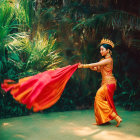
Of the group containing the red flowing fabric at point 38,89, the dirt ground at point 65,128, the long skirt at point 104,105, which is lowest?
the dirt ground at point 65,128

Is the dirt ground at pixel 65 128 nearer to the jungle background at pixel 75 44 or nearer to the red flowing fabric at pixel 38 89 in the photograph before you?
the jungle background at pixel 75 44

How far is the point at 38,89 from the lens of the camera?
3.90 metres

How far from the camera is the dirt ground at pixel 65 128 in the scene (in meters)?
4.14

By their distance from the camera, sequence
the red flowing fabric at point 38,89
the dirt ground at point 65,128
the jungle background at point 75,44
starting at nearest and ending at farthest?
the red flowing fabric at point 38,89, the dirt ground at point 65,128, the jungle background at point 75,44

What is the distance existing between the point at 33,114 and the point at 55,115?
61 centimetres

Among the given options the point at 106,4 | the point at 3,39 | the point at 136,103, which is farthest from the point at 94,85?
the point at 3,39

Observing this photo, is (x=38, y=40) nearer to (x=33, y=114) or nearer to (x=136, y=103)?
(x=33, y=114)

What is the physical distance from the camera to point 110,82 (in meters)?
4.82

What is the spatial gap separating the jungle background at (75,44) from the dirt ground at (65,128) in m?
0.57

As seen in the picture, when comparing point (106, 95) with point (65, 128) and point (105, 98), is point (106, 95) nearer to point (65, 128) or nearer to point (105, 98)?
point (105, 98)

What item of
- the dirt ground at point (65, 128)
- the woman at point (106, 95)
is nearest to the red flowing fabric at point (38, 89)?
the dirt ground at point (65, 128)

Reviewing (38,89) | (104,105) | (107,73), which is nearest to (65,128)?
(104,105)

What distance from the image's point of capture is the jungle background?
5734mm

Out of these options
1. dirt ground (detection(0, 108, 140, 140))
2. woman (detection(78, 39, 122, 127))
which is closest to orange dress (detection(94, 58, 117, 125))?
woman (detection(78, 39, 122, 127))
